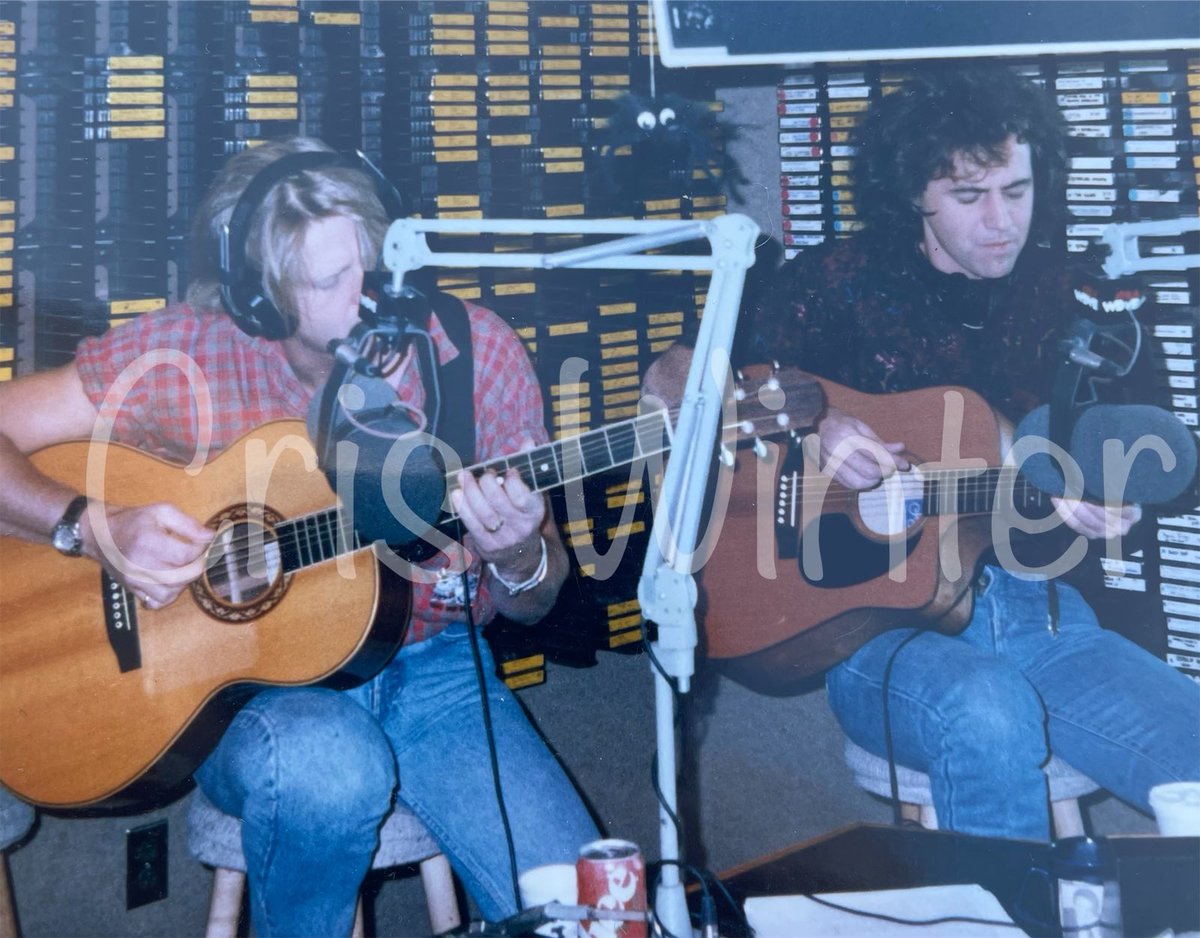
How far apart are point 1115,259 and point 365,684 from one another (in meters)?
1.45

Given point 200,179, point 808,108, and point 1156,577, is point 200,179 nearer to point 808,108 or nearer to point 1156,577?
point 808,108

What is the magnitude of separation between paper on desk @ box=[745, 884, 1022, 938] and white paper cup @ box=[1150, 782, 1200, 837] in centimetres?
27

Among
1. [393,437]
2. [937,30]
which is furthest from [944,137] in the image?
[393,437]

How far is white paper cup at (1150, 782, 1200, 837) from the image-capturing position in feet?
4.68

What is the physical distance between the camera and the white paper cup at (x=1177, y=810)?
1.43m

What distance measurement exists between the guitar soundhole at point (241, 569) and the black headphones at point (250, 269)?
0.93 feet

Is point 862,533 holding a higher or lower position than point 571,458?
lower

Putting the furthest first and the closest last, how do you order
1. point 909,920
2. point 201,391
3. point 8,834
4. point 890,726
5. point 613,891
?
1. point 890,726
2. point 201,391
3. point 8,834
4. point 909,920
5. point 613,891

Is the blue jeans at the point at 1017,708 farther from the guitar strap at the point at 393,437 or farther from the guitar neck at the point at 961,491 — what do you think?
the guitar strap at the point at 393,437

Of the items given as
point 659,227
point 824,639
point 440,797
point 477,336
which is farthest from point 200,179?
point 824,639

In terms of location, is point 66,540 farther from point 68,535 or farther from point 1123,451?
point 1123,451

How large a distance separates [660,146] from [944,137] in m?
0.49

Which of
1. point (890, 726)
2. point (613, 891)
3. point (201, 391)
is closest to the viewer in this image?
point (613, 891)

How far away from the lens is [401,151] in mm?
1672
